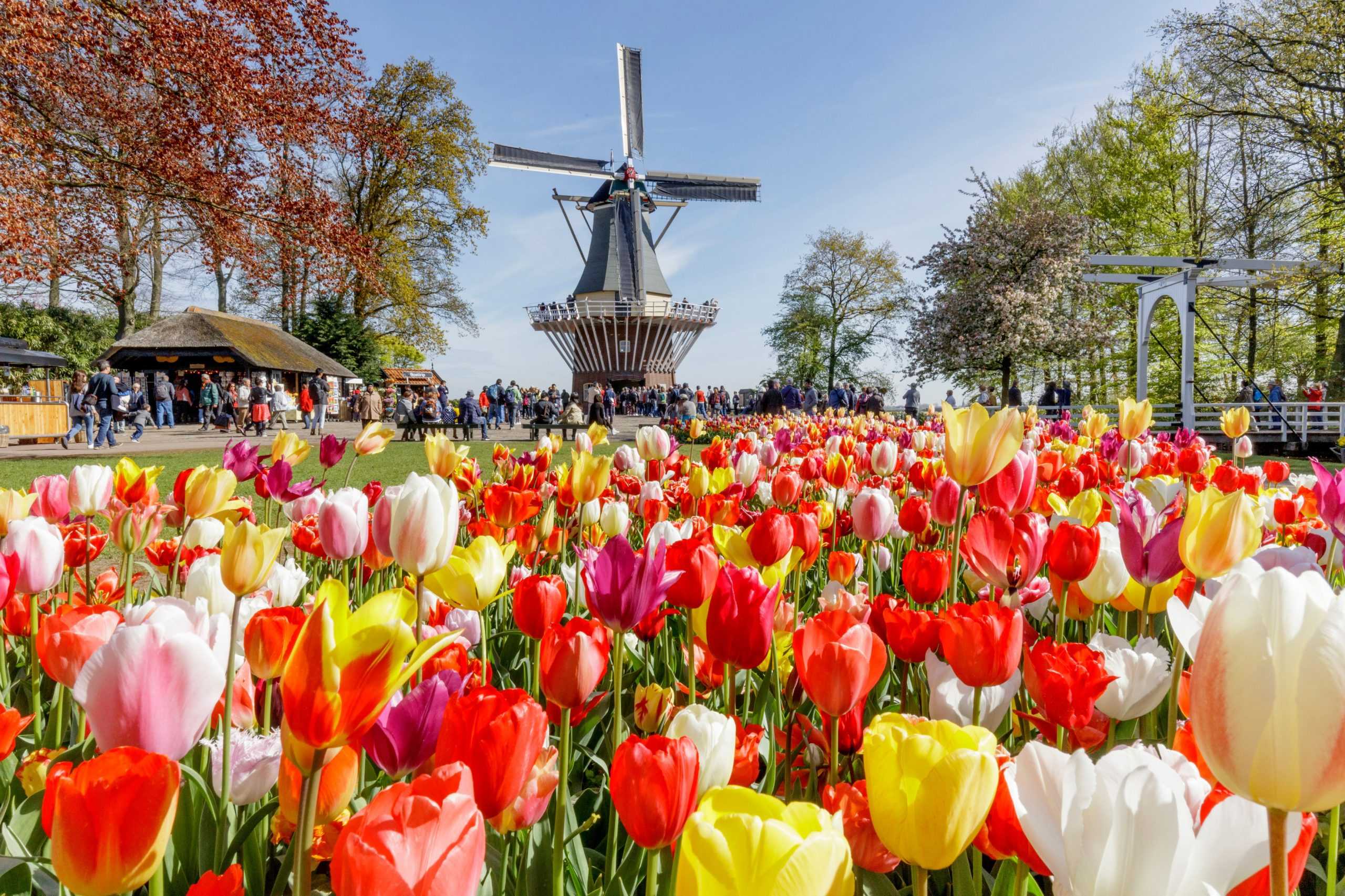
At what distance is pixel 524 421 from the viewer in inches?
1389

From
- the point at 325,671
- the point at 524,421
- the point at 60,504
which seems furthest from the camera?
the point at 524,421

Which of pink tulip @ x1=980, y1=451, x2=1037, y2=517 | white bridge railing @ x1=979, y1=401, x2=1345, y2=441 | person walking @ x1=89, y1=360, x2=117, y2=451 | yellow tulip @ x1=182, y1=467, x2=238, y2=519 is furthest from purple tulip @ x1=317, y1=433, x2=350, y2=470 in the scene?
person walking @ x1=89, y1=360, x2=117, y2=451

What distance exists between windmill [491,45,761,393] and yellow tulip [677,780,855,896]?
124 feet

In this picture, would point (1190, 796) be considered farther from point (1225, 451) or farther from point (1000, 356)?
point (1000, 356)

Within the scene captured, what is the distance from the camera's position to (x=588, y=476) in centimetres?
214

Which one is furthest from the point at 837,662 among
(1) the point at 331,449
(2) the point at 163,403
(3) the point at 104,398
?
(2) the point at 163,403

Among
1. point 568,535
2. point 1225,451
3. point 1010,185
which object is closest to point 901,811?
point 568,535

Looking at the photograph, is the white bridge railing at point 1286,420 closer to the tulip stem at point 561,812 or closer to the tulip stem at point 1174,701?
the tulip stem at point 1174,701

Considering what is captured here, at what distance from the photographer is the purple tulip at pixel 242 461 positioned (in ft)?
7.63

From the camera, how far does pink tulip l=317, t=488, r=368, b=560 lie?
1565mm

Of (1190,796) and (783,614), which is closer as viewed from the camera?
(1190,796)

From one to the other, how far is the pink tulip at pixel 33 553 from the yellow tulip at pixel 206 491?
0.38m

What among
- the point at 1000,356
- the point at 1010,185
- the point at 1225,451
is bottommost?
the point at 1225,451

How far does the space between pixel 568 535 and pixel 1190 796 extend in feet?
8.31
